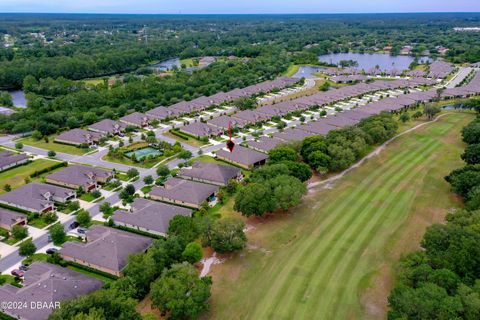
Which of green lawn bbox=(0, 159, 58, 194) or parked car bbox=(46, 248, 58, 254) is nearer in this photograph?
parked car bbox=(46, 248, 58, 254)

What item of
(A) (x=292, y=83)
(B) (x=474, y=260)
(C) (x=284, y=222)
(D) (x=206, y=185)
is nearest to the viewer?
(B) (x=474, y=260)

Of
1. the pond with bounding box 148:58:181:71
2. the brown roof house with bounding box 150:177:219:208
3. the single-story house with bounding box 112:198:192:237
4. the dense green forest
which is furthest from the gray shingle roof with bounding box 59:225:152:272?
the pond with bounding box 148:58:181:71

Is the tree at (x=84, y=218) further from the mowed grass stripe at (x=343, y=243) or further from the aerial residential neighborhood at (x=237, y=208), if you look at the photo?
the mowed grass stripe at (x=343, y=243)

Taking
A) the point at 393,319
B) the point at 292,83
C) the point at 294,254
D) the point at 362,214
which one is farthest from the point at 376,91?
the point at 393,319

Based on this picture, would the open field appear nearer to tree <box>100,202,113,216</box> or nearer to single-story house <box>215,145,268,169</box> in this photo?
single-story house <box>215,145,268,169</box>

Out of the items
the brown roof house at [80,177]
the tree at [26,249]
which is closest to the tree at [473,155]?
the brown roof house at [80,177]

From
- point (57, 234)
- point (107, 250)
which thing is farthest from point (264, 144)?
point (57, 234)

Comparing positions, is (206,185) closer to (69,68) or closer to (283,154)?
(283,154)
